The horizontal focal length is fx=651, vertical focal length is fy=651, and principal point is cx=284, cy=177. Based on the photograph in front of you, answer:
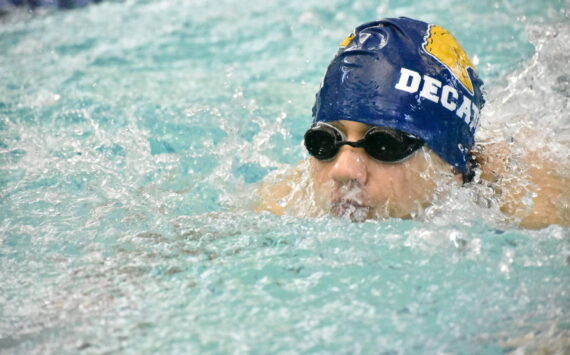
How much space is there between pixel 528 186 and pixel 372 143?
705 millimetres

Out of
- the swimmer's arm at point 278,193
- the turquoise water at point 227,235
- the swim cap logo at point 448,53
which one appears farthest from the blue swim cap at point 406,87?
the swimmer's arm at point 278,193

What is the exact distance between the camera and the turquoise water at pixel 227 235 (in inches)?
72.8

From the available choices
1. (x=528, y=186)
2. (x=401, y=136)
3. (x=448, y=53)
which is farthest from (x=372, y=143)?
(x=528, y=186)

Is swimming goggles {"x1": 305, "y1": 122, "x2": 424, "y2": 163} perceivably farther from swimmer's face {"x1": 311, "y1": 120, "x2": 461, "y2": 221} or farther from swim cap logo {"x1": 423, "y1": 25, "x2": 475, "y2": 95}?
swim cap logo {"x1": 423, "y1": 25, "x2": 475, "y2": 95}

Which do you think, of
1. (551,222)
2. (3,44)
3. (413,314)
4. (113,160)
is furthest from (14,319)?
(3,44)

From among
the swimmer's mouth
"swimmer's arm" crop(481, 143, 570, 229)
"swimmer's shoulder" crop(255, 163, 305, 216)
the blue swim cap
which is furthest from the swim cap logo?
"swimmer's shoulder" crop(255, 163, 305, 216)

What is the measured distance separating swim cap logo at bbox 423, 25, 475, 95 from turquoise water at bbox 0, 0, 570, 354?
0.49 m

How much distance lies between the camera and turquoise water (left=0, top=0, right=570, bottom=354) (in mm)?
1849

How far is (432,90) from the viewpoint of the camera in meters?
2.46

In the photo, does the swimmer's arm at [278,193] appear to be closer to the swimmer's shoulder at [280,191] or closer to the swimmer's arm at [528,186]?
the swimmer's shoulder at [280,191]

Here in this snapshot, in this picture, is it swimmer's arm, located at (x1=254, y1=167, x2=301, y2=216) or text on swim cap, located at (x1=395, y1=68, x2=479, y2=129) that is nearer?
text on swim cap, located at (x1=395, y1=68, x2=479, y2=129)

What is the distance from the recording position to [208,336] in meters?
1.83

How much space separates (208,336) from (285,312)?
24 centimetres

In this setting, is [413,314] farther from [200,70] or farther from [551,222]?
[200,70]
